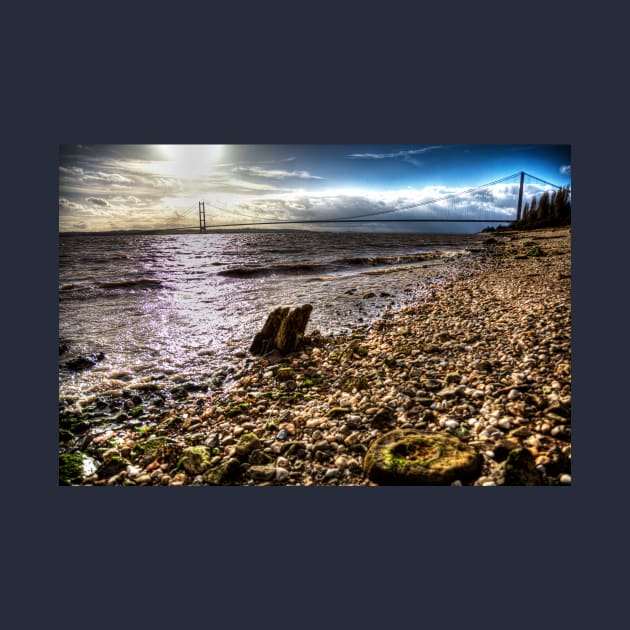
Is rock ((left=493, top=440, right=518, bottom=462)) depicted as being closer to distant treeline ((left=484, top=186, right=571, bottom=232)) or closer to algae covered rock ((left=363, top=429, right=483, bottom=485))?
algae covered rock ((left=363, top=429, right=483, bottom=485))

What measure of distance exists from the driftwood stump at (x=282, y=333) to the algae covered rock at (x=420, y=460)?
1.64m

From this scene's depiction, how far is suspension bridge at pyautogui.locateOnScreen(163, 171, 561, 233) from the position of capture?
447 centimetres

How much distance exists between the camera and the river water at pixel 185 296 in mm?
4230

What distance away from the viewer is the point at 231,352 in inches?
179

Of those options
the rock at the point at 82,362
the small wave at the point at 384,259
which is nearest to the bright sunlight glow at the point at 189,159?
the rock at the point at 82,362

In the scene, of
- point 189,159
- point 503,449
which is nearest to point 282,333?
point 189,159

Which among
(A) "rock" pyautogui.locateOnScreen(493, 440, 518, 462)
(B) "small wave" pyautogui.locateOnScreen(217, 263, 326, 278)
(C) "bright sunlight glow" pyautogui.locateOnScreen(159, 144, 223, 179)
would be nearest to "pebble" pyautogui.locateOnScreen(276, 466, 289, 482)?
(A) "rock" pyautogui.locateOnScreen(493, 440, 518, 462)

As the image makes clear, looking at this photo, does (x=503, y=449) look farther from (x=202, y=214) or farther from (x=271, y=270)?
(x=202, y=214)

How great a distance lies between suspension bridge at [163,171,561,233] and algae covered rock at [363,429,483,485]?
2.60 m

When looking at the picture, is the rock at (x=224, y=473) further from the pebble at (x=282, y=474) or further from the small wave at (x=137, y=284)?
the small wave at (x=137, y=284)

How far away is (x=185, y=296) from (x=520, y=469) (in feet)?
12.9

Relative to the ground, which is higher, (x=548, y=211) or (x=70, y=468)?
(x=548, y=211)

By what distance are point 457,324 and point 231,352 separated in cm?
277

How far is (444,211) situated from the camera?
4.70 m
